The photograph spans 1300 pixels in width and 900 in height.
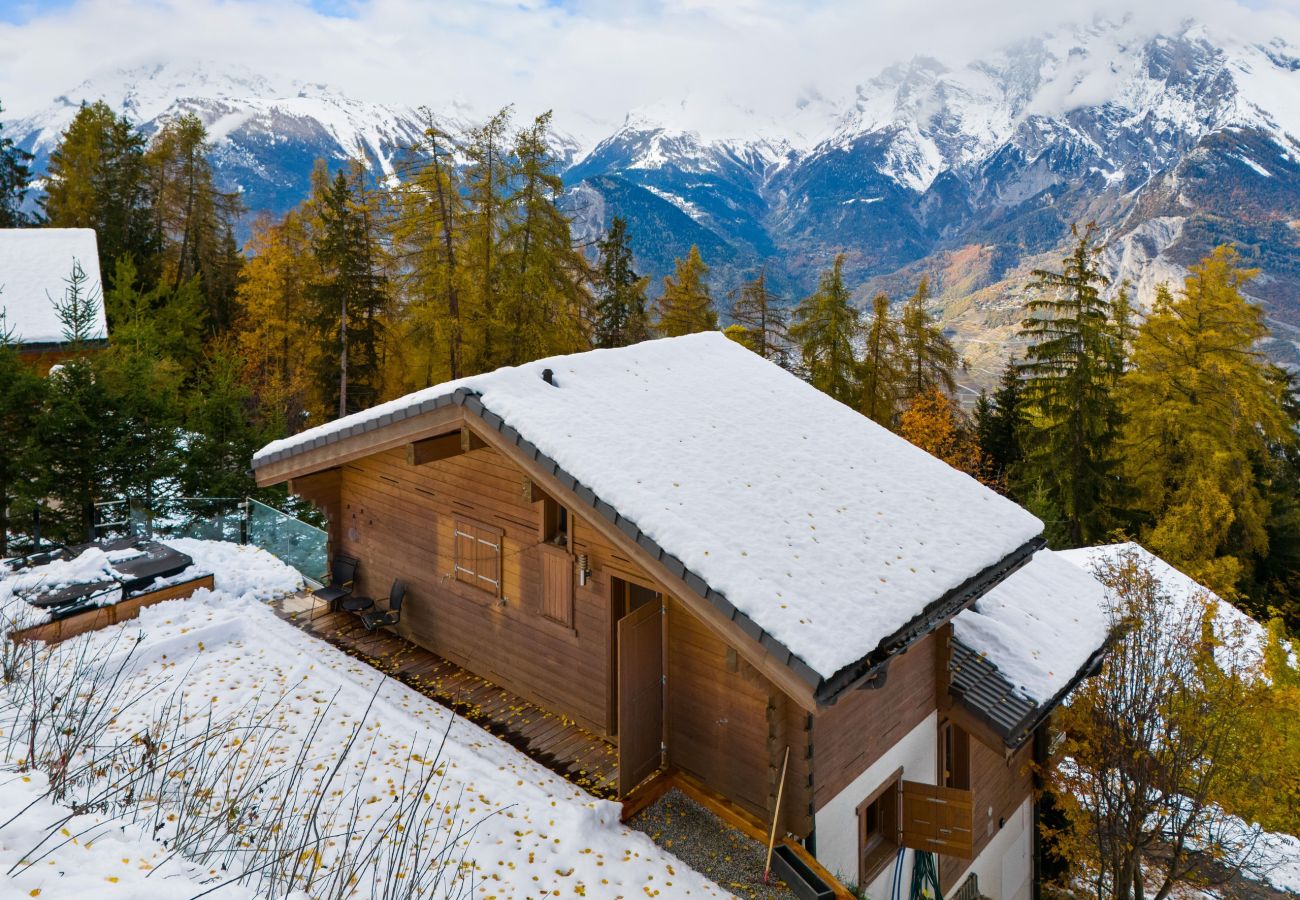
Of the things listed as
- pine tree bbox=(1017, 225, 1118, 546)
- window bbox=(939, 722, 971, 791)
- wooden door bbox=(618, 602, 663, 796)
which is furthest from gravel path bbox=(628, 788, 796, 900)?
pine tree bbox=(1017, 225, 1118, 546)

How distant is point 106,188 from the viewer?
32.4m

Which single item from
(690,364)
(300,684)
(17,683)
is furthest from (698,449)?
(17,683)

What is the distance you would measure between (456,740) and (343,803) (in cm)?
157

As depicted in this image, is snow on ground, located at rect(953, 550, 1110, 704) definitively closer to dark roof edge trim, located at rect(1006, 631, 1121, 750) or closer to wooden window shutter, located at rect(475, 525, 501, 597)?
dark roof edge trim, located at rect(1006, 631, 1121, 750)

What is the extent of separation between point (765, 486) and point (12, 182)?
4544 centimetres

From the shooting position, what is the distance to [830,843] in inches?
312

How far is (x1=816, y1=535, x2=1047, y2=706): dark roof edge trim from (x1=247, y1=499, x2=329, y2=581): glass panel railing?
372 inches

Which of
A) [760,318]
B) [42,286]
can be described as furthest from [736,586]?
[760,318]

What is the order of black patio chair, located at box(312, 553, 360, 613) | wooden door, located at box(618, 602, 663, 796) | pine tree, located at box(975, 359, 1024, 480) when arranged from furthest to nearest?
pine tree, located at box(975, 359, 1024, 480)
black patio chair, located at box(312, 553, 360, 613)
wooden door, located at box(618, 602, 663, 796)

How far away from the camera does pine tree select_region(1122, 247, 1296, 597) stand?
1034 inches

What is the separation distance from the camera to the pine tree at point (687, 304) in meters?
34.8

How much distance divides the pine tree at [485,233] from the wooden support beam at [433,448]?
1522 centimetres

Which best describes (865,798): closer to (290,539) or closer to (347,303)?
(290,539)

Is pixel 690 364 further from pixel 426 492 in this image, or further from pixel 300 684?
pixel 300 684
